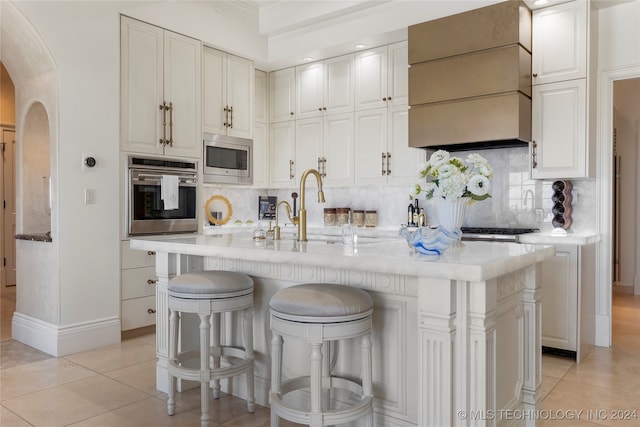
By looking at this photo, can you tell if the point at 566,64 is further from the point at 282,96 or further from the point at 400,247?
the point at 282,96

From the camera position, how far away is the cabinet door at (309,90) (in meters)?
5.23

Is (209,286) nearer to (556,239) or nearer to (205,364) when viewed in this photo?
(205,364)

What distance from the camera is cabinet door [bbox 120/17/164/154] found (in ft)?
12.9

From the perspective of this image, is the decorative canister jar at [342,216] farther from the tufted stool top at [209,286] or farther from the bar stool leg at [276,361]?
the bar stool leg at [276,361]

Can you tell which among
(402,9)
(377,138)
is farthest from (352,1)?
(377,138)

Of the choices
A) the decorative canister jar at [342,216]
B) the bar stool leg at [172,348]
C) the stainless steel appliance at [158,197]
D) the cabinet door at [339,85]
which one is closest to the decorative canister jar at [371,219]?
the decorative canister jar at [342,216]

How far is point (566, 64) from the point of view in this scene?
3678 millimetres

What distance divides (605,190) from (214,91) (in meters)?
3.70

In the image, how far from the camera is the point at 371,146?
4844mm

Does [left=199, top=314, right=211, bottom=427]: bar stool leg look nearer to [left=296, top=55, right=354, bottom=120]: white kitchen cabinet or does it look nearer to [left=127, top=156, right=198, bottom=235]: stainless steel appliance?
[left=127, top=156, right=198, bottom=235]: stainless steel appliance

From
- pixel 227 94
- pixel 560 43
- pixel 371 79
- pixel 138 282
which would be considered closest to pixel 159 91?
pixel 227 94

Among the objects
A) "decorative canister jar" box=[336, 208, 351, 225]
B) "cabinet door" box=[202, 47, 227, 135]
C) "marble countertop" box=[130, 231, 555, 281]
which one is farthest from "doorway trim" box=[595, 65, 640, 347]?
"cabinet door" box=[202, 47, 227, 135]

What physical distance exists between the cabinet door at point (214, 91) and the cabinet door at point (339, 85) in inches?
43.9

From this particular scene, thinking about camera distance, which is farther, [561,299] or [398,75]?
[398,75]
